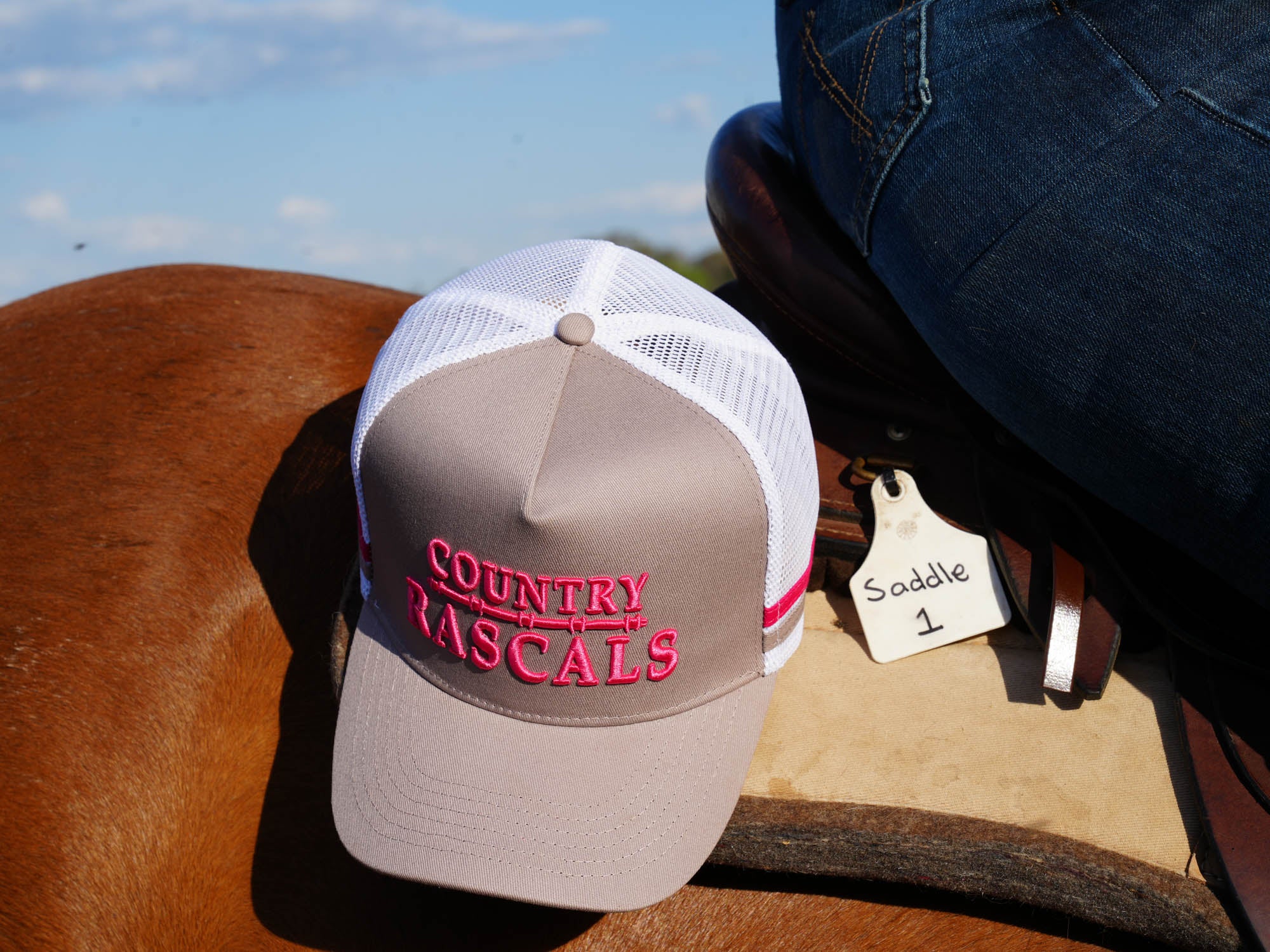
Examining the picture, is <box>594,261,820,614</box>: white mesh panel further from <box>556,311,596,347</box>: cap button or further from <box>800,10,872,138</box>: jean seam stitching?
<box>800,10,872,138</box>: jean seam stitching

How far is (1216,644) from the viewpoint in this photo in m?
1.05

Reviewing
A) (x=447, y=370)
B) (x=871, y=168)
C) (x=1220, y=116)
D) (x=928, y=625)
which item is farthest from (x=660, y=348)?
(x=1220, y=116)

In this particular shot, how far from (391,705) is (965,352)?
733 mm

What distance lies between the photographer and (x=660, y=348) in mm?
925

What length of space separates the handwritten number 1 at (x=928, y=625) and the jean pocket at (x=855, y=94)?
0.45 m

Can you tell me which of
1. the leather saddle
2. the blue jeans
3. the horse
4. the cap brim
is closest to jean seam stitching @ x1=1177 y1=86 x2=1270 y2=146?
the blue jeans

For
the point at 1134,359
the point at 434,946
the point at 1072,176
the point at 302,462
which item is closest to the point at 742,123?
the point at 1072,176

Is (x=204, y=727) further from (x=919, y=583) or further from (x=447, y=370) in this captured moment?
(x=919, y=583)

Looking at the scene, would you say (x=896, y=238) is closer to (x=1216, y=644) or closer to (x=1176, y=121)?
(x=1176, y=121)

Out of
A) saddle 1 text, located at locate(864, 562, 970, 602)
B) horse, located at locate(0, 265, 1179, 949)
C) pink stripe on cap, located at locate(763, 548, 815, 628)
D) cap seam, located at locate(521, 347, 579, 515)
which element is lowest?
horse, located at locate(0, 265, 1179, 949)

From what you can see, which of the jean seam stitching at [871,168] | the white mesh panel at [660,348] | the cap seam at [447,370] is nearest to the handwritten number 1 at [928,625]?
the white mesh panel at [660,348]

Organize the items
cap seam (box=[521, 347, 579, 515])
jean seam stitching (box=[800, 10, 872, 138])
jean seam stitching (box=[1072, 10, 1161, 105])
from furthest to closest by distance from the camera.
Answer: jean seam stitching (box=[800, 10, 872, 138]) → jean seam stitching (box=[1072, 10, 1161, 105]) → cap seam (box=[521, 347, 579, 515])

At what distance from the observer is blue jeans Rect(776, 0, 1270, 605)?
889 mm

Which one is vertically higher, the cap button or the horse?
the cap button
